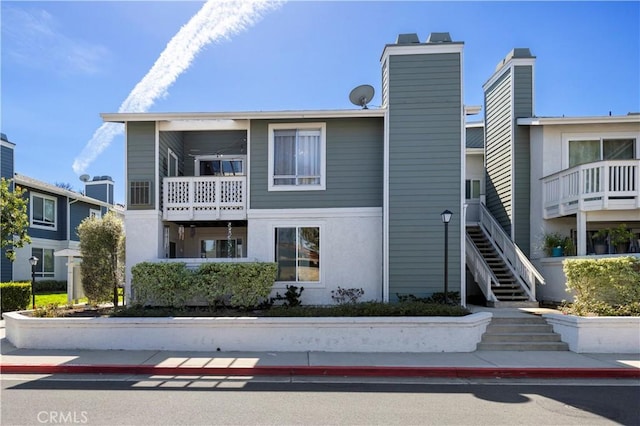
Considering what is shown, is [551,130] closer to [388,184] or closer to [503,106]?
[503,106]

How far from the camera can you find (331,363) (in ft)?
24.0

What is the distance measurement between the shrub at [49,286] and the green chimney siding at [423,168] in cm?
1782

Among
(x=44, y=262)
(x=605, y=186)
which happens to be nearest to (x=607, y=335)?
(x=605, y=186)

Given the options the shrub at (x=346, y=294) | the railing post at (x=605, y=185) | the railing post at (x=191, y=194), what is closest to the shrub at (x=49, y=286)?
the railing post at (x=191, y=194)

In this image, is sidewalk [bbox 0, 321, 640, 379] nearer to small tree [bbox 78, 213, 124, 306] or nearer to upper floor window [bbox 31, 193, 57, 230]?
small tree [bbox 78, 213, 124, 306]

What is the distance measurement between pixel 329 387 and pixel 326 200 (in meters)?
5.98

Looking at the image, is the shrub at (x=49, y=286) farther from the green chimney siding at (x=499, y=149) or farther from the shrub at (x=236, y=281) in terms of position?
the green chimney siding at (x=499, y=149)

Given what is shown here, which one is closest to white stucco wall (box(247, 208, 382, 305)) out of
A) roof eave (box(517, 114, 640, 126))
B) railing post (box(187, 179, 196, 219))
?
railing post (box(187, 179, 196, 219))

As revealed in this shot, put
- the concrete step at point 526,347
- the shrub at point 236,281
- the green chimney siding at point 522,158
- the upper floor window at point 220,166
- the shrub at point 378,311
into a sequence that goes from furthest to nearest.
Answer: the upper floor window at point 220,166
the green chimney siding at point 522,158
the shrub at point 236,281
the shrub at point 378,311
the concrete step at point 526,347

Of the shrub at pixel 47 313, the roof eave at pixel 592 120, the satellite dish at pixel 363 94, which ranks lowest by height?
the shrub at pixel 47 313

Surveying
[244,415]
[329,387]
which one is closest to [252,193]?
[329,387]

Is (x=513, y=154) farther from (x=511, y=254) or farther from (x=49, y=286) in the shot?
(x=49, y=286)

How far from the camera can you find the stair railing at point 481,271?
455 inches

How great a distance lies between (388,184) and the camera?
36.2ft
